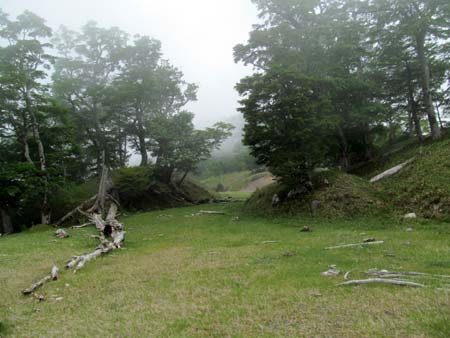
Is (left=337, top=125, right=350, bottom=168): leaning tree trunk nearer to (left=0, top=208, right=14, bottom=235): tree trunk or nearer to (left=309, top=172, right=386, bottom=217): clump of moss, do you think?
(left=309, top=172, right=386, bottom=217): clump of moss

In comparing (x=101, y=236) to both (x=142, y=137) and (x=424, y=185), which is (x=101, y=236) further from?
(x=142, y=137)

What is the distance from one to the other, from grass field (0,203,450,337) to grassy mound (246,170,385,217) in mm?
2480

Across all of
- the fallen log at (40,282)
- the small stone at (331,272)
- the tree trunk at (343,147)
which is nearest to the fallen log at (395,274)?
the small stone at (331,272)

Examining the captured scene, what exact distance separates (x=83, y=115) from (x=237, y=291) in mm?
28036

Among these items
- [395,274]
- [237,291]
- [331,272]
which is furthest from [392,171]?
[237,291]

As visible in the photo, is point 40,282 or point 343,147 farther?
point 343,147

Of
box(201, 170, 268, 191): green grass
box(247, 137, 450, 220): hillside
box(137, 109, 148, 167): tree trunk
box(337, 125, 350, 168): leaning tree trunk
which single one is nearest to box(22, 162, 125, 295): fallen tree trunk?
box(137, 109, 148, 167): tree trunk

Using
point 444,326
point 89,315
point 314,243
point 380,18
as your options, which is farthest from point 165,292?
point 380,18

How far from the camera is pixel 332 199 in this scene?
14.4 meters

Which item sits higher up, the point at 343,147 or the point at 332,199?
the point at 343,147

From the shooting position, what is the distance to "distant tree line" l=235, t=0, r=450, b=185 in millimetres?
15281

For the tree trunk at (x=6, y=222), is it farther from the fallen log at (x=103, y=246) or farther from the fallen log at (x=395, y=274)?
the fallen log at (x=395, y=274)

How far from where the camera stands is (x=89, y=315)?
4859 mm

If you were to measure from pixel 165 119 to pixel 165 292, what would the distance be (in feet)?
73.2
